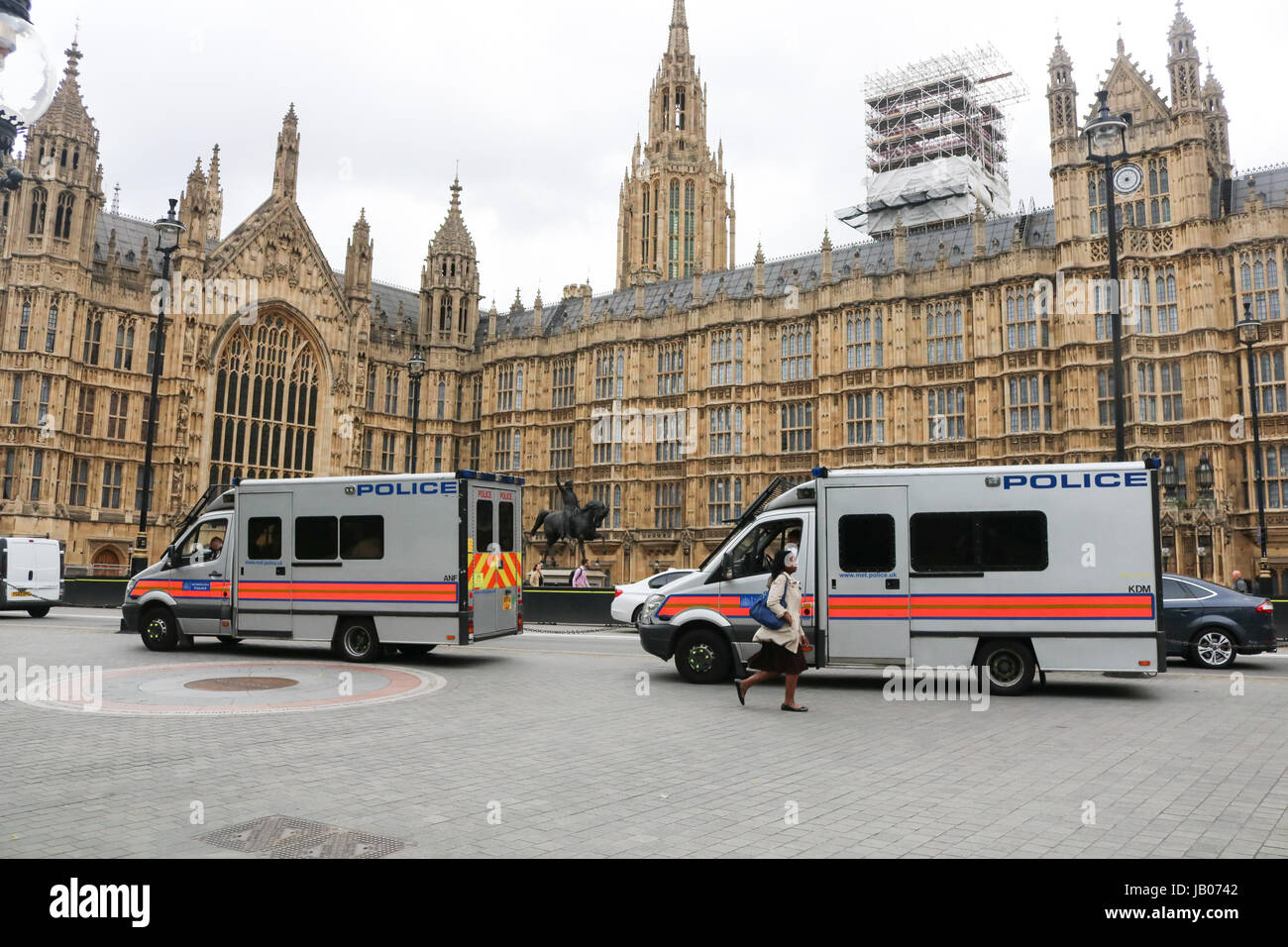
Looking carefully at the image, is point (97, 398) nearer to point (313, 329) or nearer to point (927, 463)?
point (313, 329)

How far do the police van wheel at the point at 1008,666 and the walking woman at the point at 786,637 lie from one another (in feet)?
11.3

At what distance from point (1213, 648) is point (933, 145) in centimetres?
5281

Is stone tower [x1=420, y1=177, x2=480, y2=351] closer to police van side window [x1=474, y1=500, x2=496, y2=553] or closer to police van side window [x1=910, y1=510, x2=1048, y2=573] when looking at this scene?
police van side window [x1=474, y1=500, x2=496, y2=553]

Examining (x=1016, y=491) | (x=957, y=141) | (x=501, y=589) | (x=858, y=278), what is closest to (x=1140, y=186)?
(x=858, y=278)

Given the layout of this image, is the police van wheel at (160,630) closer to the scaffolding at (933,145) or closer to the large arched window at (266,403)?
the large arched window at (266,403)

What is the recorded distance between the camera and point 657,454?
161 feet

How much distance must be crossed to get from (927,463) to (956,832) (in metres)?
36.4

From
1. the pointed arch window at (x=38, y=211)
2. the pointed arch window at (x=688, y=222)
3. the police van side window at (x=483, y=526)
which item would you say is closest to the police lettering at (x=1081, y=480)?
the police van side window at (x=483, y=526)

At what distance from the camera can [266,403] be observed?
2002 inches

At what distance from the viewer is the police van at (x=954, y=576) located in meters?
12.2
